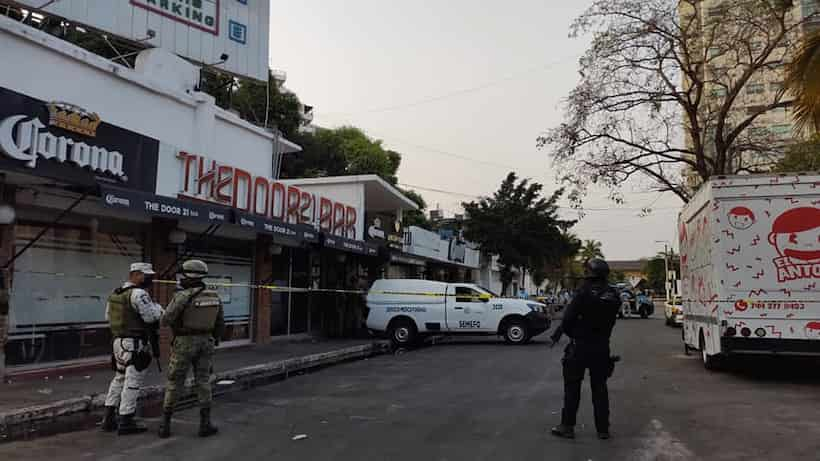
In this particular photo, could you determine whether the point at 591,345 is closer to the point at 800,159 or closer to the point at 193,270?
the point at 193,270

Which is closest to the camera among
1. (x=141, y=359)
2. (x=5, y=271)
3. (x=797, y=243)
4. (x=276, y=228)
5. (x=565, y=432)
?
(x=565, y=432)

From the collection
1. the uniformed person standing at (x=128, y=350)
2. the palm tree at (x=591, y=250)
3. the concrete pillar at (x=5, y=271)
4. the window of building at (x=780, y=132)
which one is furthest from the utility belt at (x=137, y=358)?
the palm tree at (x=591, y=250)

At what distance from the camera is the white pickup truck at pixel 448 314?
17.9 metres

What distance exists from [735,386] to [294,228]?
364 inches

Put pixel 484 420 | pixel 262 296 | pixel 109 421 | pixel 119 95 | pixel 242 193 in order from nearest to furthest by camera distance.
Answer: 1. pixel 109 421
2. pixel 484 420
3. pixel 119 95
4. pixel 242 193
5. pixel 262 296

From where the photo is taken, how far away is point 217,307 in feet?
22.4

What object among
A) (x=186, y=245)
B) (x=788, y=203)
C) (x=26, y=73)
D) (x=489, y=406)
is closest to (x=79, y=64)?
(x=26, y=73)

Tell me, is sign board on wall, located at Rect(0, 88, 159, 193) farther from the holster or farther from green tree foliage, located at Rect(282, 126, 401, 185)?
green tree foliage, located at Rect(282, 126, 401, 185)

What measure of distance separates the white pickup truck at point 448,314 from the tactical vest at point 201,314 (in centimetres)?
1133

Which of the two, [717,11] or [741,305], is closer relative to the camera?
[741,305]

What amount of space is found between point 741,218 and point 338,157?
34725 mm

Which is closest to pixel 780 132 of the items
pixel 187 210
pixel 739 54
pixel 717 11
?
pixel 739 54

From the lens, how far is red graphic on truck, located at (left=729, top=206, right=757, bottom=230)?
1040 cm

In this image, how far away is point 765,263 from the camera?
10281mm
